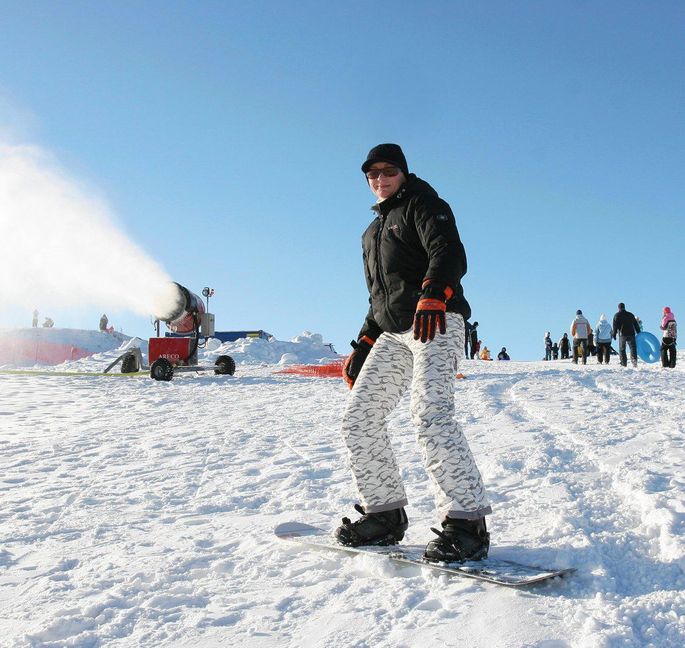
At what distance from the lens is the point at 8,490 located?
193 inches

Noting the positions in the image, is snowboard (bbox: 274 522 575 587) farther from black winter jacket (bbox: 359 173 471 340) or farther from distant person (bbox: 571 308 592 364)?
distant person (bbox: 571 308 592 364)

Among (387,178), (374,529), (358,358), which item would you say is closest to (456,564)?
(374,529)

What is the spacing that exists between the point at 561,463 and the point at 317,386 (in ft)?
28.0

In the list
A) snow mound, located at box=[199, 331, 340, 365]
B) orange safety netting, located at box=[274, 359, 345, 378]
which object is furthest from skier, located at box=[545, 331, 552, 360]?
orange safety netting, located at box=[274, 359, 345, 378]

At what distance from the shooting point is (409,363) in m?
3.32

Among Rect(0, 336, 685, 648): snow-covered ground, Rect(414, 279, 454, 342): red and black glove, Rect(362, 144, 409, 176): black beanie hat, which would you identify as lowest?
Rect(0, 336, 685, 648): snow-covered ground

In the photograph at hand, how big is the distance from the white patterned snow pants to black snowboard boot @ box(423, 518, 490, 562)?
46mm

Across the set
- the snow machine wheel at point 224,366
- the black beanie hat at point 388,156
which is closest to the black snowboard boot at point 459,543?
the black beanie hat at point 388,156

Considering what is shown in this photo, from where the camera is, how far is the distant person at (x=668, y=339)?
1825 cm

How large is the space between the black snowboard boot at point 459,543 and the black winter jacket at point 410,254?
0.94 metres

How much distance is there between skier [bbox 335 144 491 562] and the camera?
2873mm

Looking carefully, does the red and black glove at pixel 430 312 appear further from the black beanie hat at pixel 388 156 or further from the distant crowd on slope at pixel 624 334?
the distant crowd on slope at pixel 624 334

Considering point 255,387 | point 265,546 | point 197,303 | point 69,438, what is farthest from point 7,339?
point 265,546

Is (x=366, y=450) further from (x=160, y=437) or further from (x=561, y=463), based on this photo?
(x=160, y=437)
